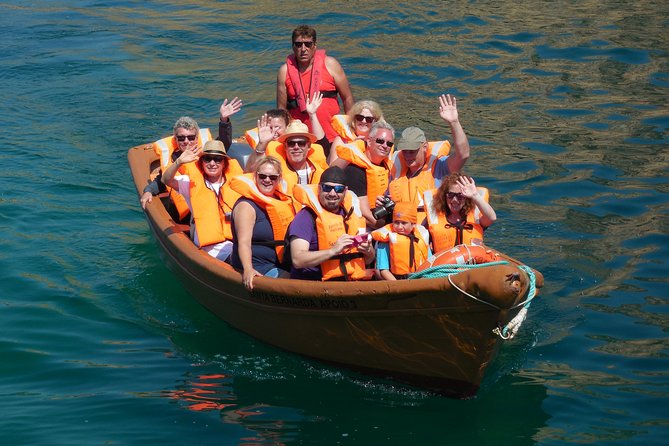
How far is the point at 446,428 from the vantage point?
5977mm

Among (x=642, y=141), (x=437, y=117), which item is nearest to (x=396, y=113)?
(x=437, y=117)

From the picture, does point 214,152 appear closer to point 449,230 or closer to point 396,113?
point 449,230

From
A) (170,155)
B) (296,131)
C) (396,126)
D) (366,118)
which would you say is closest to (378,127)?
(366,118)

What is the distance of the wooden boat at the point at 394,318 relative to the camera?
18.1ft

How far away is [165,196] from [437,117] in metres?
4.65

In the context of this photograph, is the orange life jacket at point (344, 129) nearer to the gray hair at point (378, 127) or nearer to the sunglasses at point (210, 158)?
the gray hair at point (378, 127)

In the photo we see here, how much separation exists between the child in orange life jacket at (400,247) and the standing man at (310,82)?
258 centimetres

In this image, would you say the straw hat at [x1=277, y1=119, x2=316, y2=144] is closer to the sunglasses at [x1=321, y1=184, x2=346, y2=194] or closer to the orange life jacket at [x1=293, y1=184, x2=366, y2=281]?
the orange life jacket at [x1=293, y1=184, x2=366, y2=281]

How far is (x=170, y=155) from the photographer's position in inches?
328

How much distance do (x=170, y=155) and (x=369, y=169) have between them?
6.61ft

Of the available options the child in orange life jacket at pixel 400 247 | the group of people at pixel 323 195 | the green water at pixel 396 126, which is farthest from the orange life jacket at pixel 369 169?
the green water at pixel 396 126

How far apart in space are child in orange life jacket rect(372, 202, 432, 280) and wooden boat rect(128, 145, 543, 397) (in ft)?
1.36

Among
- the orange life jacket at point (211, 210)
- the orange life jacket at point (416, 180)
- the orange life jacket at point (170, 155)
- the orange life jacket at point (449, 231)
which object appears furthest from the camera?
the orange life jacket at point (170, 155)

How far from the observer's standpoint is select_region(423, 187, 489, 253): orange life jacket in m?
6.45
